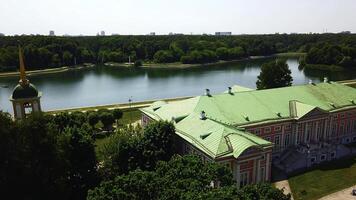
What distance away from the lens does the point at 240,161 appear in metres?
29.5

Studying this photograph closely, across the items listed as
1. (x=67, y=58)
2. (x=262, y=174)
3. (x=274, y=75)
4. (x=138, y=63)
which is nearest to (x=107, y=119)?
(x=262, y=174)

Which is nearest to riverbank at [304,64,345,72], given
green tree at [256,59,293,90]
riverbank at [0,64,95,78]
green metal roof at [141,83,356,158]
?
green tree at [256,59,293,90]

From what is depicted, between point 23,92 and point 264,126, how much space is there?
24083mm

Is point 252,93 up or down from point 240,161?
up

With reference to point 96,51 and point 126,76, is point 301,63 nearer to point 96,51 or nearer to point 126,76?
point 126,76

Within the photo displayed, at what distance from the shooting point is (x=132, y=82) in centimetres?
9512

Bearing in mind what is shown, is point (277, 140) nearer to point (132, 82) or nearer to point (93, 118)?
point (93, 118)

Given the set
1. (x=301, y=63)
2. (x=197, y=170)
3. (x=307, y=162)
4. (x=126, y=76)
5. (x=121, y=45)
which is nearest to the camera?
(x=197, y=170)

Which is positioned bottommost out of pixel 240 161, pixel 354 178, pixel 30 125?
pixel 354 178

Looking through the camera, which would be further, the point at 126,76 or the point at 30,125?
the point at 126,76

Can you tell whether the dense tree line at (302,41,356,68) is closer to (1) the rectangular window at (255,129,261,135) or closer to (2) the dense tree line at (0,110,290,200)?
(1) the rectangular window at (255,129,261,135)

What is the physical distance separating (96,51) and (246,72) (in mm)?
67292

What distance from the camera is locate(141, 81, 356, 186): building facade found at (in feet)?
99.7

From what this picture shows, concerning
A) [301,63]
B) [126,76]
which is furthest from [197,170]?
[301,63]
